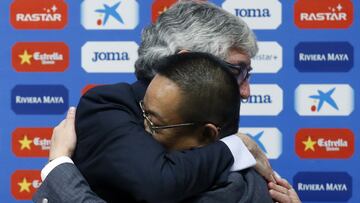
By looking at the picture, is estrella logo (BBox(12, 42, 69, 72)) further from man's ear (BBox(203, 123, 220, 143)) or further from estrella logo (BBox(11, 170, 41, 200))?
man's ear (BBox(203, 123, 220, 143))

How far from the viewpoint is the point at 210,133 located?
1.00 meters

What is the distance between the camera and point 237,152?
41.4 inches

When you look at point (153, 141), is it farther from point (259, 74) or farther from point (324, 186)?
point (324, 186)

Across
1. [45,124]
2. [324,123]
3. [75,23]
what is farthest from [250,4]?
[45,124]

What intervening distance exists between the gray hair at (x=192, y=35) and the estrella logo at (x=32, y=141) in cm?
101

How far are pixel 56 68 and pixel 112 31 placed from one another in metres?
0.24

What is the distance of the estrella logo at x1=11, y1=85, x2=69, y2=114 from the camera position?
2104 mm

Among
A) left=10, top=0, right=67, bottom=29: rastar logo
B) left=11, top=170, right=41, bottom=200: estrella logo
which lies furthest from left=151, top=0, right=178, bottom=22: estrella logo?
left=11, top=170, right=41, bottom=200: estrella logo

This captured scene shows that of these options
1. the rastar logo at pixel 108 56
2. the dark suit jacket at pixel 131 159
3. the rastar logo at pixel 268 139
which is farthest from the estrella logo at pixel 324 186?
the dark suit jacket at pixel 131 159

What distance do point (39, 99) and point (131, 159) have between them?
1.22 meters

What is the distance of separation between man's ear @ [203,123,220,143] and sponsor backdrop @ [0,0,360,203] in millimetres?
1070

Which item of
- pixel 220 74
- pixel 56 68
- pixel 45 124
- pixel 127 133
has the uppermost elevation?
pixel 220 74

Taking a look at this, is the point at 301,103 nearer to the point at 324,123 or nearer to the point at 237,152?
the point at 324,123

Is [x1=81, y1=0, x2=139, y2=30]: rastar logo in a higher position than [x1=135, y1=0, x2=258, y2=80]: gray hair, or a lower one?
lower
